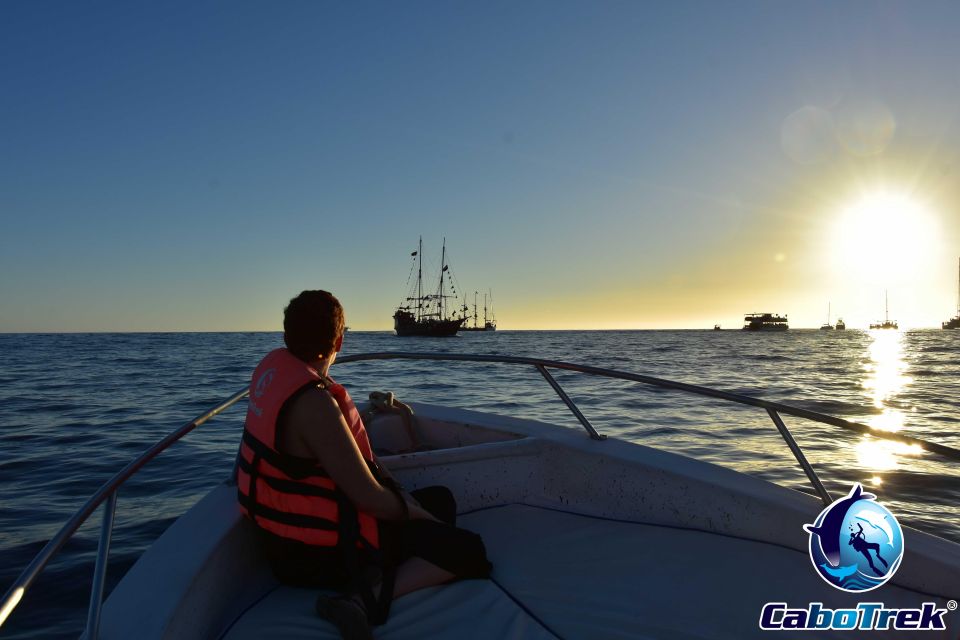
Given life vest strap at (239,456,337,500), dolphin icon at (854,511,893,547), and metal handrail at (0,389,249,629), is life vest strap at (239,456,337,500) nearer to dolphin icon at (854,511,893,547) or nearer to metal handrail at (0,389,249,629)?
metal handrail at (0,389,249,629)

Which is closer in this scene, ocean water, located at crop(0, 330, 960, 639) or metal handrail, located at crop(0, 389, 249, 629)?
metal handrail, located at crop(0, 389, 249, 629)

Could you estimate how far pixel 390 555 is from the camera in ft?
6.82

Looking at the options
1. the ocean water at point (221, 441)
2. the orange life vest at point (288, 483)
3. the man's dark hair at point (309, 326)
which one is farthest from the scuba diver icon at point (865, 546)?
the ocean water at point (221, 441)

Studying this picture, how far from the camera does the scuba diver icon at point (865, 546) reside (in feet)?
6.93

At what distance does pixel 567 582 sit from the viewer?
Result: 2.23 metres

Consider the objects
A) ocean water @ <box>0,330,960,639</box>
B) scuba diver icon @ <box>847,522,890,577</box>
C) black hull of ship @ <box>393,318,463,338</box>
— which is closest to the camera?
scuba diver icon @ <box>847,522,890,577</box>

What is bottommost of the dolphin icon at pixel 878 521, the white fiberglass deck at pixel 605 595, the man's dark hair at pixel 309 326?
the white fiberglass deck at pixel 605 595

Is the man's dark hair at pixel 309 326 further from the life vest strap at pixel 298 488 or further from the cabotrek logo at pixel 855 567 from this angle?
the cabotrek logo at pixel 855 567

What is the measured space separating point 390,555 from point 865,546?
174 cm

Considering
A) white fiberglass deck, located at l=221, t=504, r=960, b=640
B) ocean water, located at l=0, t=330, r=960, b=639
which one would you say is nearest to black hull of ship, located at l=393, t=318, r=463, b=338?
ocean water, located at l=0, t=330, r=960, b=639

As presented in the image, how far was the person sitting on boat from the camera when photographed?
1.85 m

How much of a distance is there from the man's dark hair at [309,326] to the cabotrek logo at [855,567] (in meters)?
1.76

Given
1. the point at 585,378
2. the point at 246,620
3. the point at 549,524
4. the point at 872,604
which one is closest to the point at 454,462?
the point at 549,524

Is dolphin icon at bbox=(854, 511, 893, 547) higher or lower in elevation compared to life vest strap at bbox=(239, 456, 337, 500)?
lower
